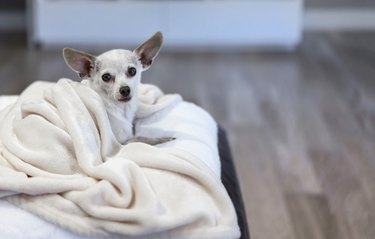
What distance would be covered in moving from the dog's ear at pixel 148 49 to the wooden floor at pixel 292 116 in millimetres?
773

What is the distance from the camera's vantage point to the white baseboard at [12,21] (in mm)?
4601

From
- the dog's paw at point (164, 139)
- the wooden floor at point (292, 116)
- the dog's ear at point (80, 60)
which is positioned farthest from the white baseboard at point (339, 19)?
the dog's ear at point (80, 60)

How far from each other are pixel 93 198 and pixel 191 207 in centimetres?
19

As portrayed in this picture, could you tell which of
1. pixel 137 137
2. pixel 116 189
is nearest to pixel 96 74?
pixel 137 137

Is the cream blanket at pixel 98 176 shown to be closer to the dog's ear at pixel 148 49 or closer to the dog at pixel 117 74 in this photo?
the dog at pixel 117 74

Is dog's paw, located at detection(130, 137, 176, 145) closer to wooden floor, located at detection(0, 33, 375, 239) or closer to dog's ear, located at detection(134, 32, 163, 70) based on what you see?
dog's ear, located at detection(134, 32, 163, 70)

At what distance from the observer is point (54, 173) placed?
125cm

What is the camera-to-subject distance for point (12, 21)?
4625 mm

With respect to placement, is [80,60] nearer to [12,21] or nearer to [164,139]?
[164,139]

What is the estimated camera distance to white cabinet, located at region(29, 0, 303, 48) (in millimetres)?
4078

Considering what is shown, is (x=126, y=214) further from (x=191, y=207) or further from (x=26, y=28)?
(x=26, y=28)

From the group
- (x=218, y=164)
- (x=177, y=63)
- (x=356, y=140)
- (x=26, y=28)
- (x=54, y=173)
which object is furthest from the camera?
(x=26, y=28)

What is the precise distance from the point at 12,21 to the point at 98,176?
12.1 ft

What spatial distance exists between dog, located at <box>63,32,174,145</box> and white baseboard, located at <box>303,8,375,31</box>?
11.5 ft
